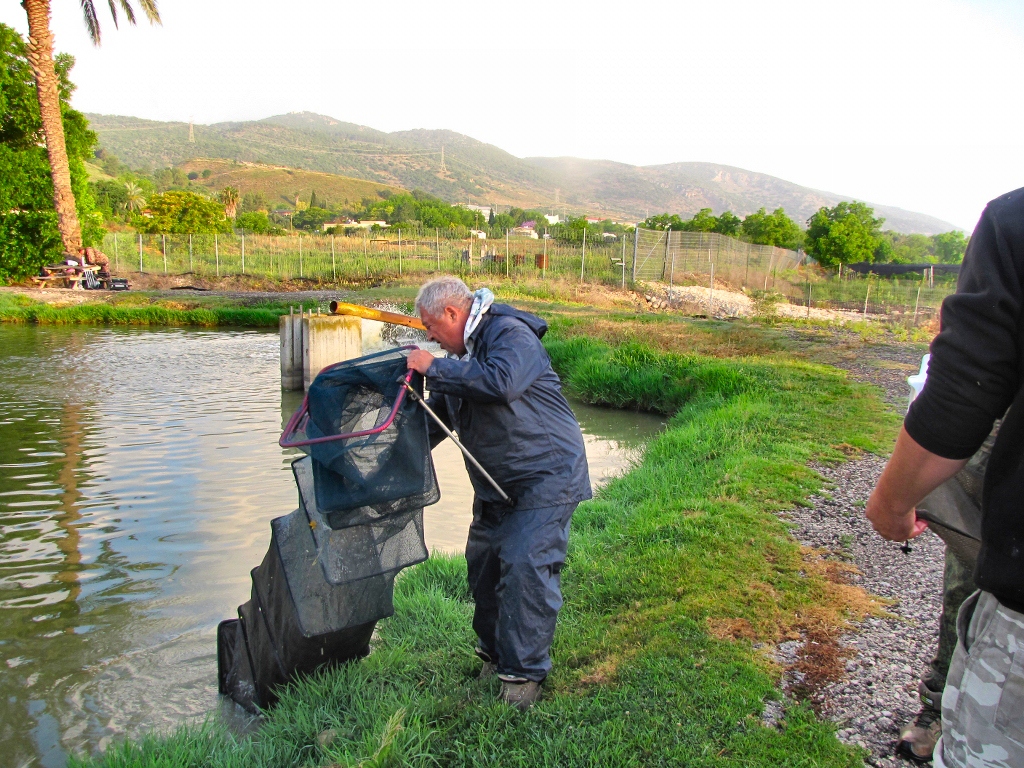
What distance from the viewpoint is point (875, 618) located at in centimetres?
441

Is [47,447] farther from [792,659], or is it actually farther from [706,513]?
[792,659]

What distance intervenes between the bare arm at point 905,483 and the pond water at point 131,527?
12.4ft

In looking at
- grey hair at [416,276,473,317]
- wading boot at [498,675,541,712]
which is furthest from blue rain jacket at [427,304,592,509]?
wading boot at [498,675,541,712]

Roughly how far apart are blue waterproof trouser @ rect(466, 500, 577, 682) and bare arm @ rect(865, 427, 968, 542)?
186 cm

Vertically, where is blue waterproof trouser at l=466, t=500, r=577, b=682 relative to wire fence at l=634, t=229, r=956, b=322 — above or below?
above

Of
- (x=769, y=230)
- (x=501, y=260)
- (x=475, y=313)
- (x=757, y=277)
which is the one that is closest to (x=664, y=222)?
(x=769, y=230)

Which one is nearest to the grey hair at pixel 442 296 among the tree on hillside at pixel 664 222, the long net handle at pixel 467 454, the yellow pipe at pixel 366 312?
the yellow pipe at pixel 366 312

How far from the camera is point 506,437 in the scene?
11.7ft

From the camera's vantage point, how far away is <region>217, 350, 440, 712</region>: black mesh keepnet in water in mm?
3488

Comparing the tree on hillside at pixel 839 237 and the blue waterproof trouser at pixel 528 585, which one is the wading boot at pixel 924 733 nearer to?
the blue waterproof trouser at pixel 528 585

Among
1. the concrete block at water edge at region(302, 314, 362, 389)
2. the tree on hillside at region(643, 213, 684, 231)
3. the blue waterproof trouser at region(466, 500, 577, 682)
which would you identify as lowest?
the concrete block at water edge at region(302, 314, 362, 389)

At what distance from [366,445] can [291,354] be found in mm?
10960

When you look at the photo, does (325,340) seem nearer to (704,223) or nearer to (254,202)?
(704,223)

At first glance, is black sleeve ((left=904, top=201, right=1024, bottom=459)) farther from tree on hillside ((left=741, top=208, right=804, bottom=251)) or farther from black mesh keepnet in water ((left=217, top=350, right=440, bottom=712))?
tree on hillside ((left=741, top=208, right=804, bottom=251))
